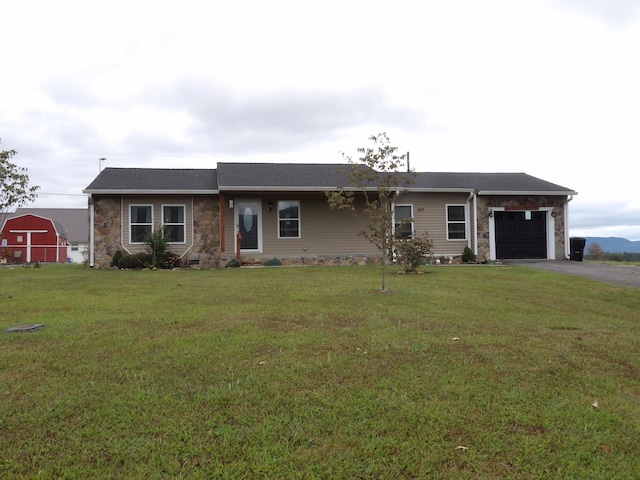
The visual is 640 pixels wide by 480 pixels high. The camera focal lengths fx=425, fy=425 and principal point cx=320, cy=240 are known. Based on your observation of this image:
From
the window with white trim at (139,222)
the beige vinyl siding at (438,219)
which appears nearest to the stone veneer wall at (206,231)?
the window with white trim at (139,222)

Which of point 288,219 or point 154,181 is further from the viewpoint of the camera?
point 288,219

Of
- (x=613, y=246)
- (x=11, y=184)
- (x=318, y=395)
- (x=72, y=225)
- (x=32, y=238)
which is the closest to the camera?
(x=318, y=395)

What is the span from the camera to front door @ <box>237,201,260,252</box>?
16031 mm

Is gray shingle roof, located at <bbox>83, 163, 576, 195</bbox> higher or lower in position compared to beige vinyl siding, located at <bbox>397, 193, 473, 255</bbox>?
higher

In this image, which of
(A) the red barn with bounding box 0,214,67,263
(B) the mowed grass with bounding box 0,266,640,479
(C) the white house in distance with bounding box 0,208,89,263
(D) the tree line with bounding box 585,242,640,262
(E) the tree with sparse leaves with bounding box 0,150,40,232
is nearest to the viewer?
(B) the mowed grass with bounding box 0,266,640,479

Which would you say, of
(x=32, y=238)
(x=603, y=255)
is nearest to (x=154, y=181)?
(x=603, y=255)

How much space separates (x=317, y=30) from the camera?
37.3 feet

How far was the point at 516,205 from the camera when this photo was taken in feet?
57.4

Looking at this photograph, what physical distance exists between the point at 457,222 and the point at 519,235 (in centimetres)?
276

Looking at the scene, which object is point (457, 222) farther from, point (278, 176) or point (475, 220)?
point (278, 176)

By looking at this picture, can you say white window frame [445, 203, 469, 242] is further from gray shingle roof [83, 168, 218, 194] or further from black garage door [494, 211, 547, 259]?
gray shingle roof [83, 168, 218, 194]

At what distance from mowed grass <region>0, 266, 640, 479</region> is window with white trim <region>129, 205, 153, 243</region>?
9.58 m

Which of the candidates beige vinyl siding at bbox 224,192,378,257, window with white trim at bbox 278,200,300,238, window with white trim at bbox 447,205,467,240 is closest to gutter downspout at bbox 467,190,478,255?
window with white trim at bbox 447,205,467,240

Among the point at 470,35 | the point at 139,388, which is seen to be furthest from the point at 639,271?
the point at 139,388
